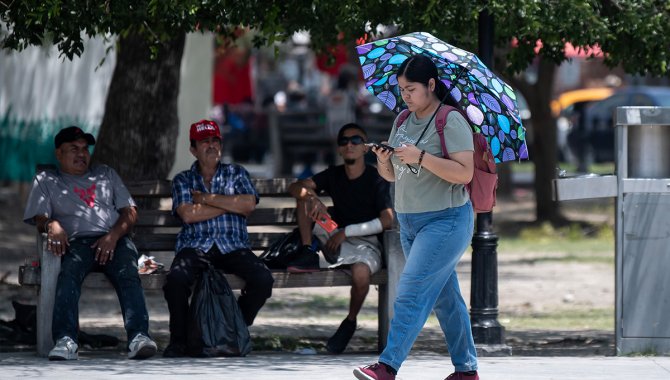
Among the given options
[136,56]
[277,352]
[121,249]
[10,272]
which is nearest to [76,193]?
[121,249]

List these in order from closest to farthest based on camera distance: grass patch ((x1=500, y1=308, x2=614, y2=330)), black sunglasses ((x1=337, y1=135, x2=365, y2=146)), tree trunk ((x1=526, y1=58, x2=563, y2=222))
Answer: black sunglasses ((x1=337, y1=135, x2=365, y2=146))
grass patch ((x1=500, y1=308, x2=614, y2=330))
tree trunk ((x1=526, y1=58, x2=563, y2=222))

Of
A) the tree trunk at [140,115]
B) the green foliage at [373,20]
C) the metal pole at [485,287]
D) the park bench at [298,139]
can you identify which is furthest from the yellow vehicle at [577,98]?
the metal pole at [485,287]

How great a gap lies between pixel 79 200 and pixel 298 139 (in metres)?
13.4

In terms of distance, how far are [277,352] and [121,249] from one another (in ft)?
3.95

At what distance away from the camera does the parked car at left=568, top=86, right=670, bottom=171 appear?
2710cm

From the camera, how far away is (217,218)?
313 inches

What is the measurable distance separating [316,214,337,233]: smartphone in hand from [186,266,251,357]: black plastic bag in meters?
0.75

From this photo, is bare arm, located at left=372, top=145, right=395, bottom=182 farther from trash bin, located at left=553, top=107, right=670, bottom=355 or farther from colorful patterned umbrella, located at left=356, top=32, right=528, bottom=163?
trash bin, located at left=553, top=107, right=670, bottom=355

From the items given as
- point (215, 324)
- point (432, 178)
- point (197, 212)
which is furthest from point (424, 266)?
point (197, 212)

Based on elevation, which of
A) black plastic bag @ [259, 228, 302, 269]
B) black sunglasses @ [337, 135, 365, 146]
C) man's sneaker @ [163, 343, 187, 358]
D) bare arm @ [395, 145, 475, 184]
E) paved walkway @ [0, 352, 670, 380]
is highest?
black sunglasses @ [337, 135, 365, 146]

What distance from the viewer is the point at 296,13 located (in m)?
7.86

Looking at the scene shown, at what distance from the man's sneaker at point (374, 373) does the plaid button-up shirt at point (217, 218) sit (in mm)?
2011

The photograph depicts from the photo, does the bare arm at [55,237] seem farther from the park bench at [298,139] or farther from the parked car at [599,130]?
the parked car at [599,130]

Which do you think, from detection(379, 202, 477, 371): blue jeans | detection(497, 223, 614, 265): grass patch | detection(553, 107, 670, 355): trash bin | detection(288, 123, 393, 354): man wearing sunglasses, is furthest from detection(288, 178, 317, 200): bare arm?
detection(497, 223, 614, 265): grass patch
